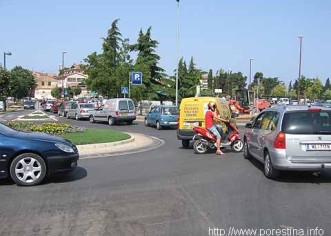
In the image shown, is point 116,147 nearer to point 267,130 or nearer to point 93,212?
point 267,130

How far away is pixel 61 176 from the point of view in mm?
10086

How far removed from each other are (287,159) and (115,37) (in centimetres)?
5530

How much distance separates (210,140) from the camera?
14.5 m

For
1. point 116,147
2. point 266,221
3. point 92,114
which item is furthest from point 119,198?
point 92,114

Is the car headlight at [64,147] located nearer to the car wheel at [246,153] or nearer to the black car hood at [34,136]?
the black car hood at [34,136]

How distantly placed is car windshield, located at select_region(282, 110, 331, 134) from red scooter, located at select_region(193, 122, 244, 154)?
202 inches

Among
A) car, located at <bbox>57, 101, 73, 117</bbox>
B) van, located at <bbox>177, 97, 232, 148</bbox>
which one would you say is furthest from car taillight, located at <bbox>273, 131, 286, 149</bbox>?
car, located at <bbox>57, 101, 73, 117</bbox>

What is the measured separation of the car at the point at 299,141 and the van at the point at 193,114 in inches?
246

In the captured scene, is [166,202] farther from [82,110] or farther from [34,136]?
[82,110]

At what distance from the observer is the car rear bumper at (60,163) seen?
29.7 ft

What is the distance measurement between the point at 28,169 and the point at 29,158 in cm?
22

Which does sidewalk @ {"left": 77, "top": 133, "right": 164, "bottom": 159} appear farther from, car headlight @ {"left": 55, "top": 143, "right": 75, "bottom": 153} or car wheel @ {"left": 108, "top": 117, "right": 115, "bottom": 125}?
car wheel @ {"left": 108, "top": 117, "right": 115, "bottom": 125}

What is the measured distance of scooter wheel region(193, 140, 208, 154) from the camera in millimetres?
14500

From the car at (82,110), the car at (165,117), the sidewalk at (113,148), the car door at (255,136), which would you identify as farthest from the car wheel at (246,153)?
the car at (82,110)
